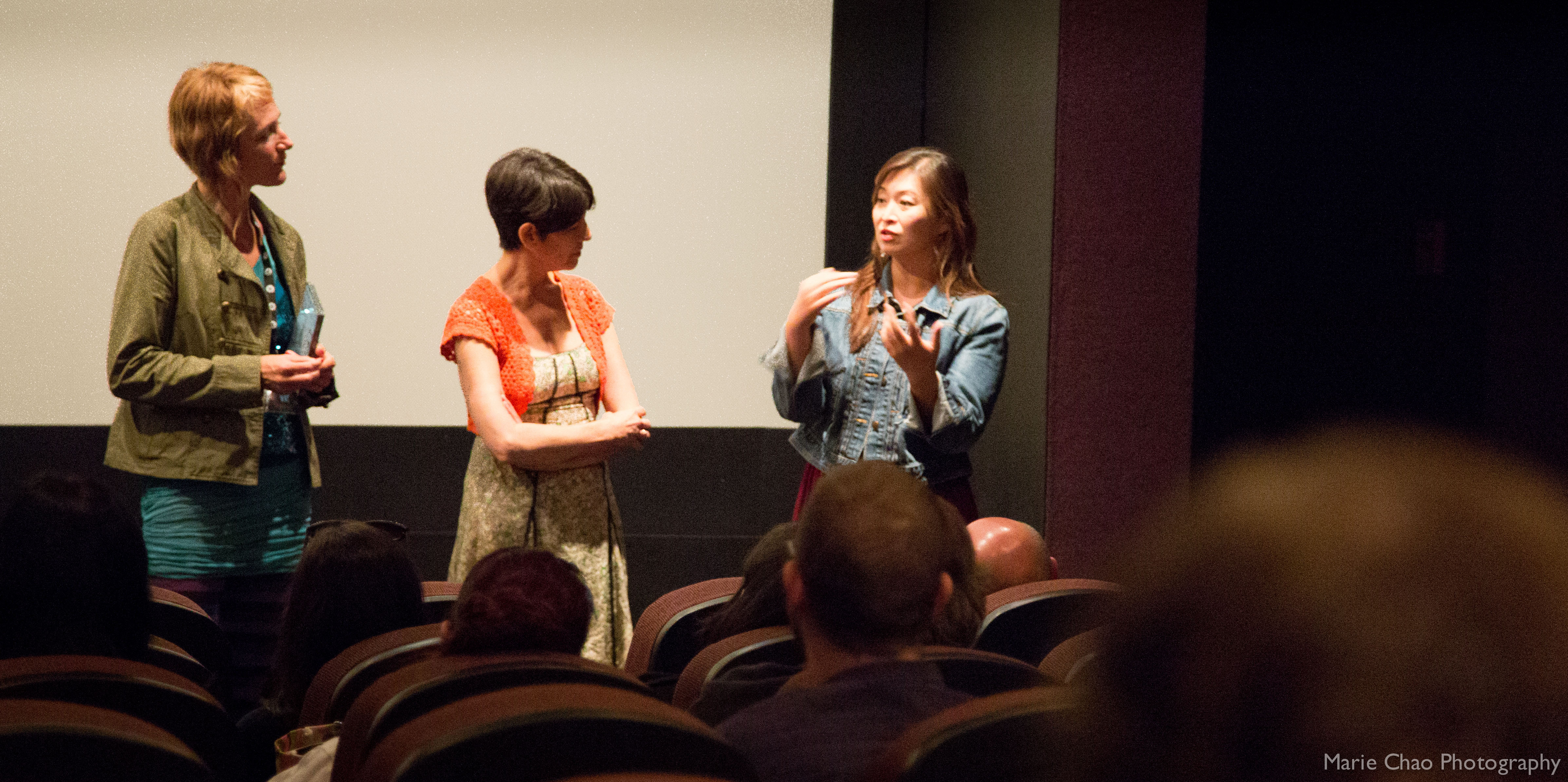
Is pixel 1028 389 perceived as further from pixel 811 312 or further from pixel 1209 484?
pixel 1209 484

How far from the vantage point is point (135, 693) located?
137cm

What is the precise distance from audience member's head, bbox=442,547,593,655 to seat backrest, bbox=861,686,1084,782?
672 millimetres

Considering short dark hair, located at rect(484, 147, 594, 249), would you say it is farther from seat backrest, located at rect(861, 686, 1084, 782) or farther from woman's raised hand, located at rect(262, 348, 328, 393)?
seat backrest, located at rect(861, 686, 1084, 782)

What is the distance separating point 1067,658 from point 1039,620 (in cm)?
28

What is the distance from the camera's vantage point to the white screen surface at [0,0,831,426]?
4.18 metres

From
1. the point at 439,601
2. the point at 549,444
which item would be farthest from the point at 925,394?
the point at 439,601

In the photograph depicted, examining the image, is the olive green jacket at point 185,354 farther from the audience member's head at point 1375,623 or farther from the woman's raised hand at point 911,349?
the audience member's head at point 1375,623

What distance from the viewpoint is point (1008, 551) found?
2271 mm

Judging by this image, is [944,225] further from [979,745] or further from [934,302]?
[979,745]

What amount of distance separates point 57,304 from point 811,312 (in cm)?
291

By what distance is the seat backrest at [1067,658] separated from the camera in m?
1.59

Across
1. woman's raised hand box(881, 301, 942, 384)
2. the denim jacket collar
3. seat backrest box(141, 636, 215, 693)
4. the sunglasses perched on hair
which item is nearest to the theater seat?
seat backrest box(141, 636, 215, 693)

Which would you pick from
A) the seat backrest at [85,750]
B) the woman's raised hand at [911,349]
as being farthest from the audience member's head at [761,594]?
the seat backrest at [85,750]

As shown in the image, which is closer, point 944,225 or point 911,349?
point 911,349
